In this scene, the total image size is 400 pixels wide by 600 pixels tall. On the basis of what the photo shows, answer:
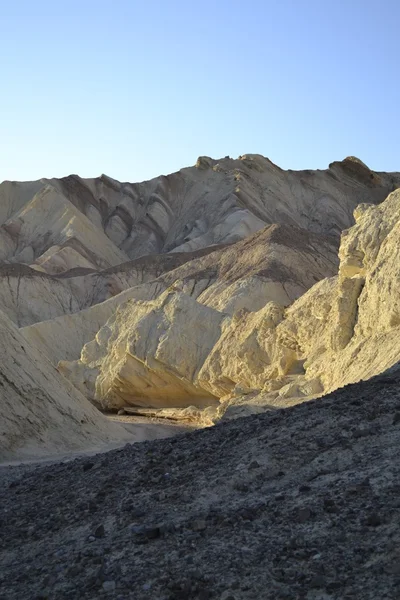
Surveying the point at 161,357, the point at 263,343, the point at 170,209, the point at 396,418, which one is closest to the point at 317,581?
the point at 396,418

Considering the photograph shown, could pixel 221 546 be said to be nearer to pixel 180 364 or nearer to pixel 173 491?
pixel 173 491

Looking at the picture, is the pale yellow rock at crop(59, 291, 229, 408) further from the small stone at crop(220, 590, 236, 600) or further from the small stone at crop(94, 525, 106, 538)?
the small stone at crop(220, 590, 236, 600)

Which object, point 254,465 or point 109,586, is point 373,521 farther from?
point 254,465

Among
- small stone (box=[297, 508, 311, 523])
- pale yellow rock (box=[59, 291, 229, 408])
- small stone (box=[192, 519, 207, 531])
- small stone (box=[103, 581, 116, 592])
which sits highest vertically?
small stone (box=[192, 519, 207, 531])

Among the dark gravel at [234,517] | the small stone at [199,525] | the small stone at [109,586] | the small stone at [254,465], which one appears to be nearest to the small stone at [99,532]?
the dark gravel at [234,517]

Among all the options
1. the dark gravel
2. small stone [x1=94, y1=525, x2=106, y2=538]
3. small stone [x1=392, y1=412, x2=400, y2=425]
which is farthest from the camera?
small stone [x1=392, y1=412, x2=400, y2=425]

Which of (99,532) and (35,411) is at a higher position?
(99,532)

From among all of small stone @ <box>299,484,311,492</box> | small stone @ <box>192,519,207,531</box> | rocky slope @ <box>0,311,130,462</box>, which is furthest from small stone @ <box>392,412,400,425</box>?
rocky slope @ <box>0,311,130,462</box>

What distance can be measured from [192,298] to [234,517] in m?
19.7

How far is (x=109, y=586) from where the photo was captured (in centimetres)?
504

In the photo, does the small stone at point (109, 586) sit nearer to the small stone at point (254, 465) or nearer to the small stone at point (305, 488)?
the small stone at point (305, 488)

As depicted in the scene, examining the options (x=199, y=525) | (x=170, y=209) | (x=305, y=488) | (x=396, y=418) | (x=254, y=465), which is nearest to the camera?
(x=199, y=525)

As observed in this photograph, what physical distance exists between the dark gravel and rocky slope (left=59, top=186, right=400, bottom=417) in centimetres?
632

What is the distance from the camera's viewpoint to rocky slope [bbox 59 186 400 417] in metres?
15.8
